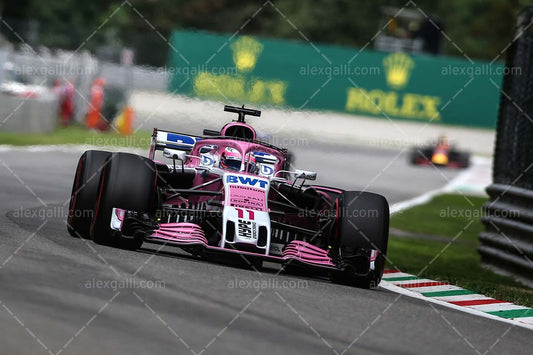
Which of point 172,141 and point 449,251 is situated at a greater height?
point 172,141

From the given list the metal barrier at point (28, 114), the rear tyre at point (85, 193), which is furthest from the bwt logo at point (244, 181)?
the metal barrier at point (28, 114)

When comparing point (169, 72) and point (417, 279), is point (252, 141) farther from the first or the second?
point (169, 72)

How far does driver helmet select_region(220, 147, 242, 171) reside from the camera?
9.77m

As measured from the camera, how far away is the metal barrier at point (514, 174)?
431 inches

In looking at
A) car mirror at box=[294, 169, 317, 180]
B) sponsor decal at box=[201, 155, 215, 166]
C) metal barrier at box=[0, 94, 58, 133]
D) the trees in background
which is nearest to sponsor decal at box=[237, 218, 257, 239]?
car mirror at box=[294, 169, 317, 180]

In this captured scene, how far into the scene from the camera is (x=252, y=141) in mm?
9875

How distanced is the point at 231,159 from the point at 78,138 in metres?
16.3

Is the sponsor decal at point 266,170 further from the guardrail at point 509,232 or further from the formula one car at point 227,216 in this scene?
the guardrail at point 509,232

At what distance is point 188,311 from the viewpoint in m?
6.20

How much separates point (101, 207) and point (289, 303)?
6.42ft

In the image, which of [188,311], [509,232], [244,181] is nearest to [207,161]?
[244,181]

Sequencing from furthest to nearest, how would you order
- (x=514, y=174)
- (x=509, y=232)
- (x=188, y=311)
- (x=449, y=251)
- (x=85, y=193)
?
(x=449, y=251)
(x=514, y=174)
(x=509, y=232)
(x=85, y=193)
(x=188, y=311)

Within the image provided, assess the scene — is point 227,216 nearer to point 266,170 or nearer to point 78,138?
point 266,170

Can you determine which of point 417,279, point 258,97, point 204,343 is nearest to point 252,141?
point 417,279
